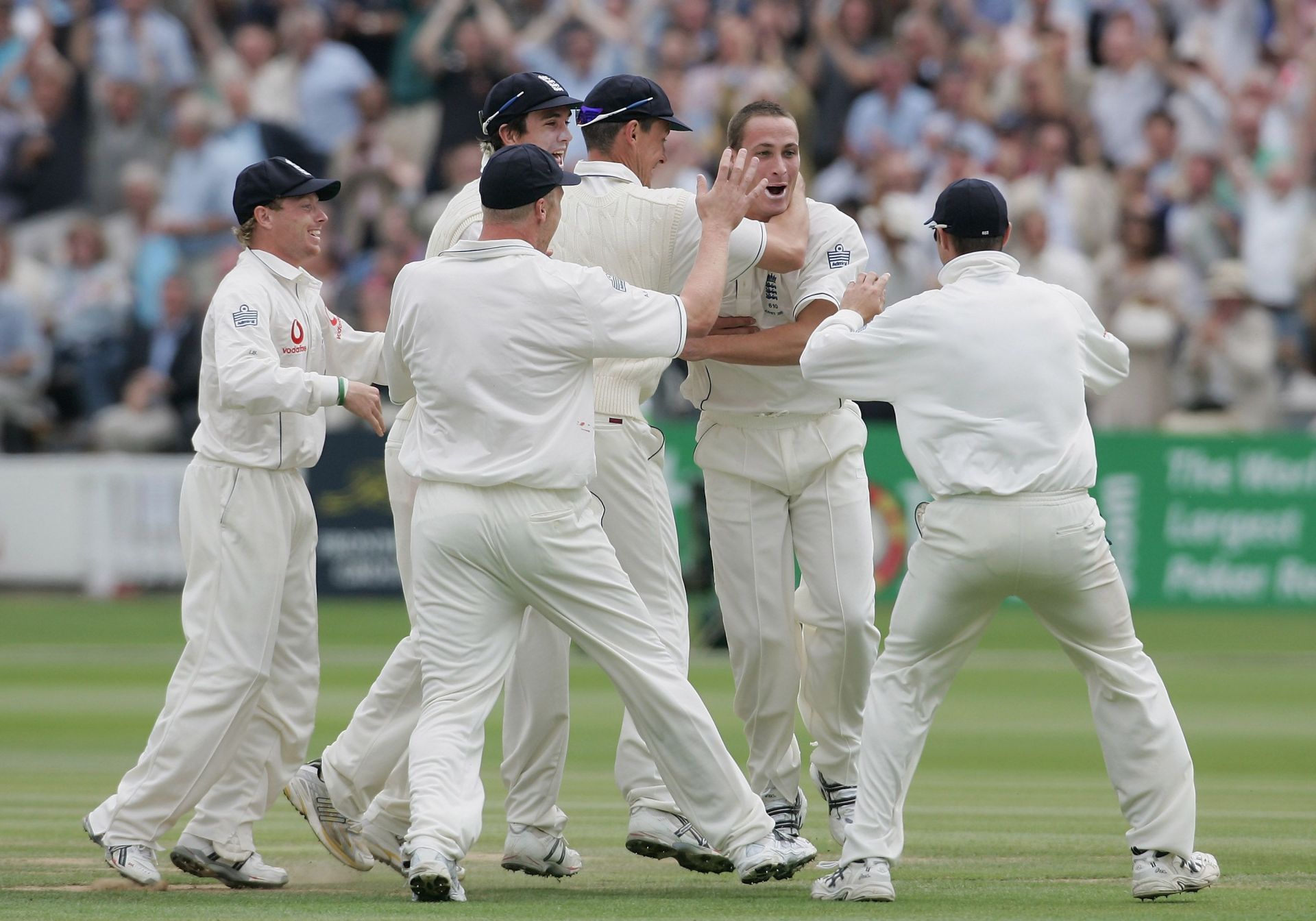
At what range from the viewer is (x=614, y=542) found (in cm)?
727

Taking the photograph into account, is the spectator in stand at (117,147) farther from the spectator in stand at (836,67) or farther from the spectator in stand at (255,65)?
the spectator in stand at (836,67)

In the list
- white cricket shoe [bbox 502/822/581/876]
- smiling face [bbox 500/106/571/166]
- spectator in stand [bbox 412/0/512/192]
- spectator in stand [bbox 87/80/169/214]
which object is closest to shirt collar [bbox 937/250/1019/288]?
smiling face [bbox 500/106/571/166]

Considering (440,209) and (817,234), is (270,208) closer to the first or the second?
(817,234)

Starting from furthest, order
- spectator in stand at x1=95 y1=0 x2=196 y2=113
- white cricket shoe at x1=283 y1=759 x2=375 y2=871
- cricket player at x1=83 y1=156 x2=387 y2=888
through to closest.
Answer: spectator in stand at x1=95 y1=0 x2=196 y2=113
white cricket shoe at x1=283 y1=759 x2=375 y2=871
cricket player at x1=83 y1=156 x2=387 y2=888

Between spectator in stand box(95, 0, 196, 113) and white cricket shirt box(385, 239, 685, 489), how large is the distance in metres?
15.7

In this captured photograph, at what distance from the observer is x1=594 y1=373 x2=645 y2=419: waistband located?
23.8ft

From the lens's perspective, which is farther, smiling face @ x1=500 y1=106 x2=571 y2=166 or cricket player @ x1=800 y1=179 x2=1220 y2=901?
smiling face @ x1=500 y1=106 x2=571 y2=166

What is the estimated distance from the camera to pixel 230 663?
700cm

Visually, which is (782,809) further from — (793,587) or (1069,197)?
(1069,197)

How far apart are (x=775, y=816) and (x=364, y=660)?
740 centimetres

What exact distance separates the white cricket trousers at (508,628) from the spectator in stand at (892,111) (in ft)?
44.9

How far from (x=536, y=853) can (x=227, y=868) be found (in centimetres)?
110

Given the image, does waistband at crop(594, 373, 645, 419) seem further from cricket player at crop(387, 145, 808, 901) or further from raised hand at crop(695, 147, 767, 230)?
raised hand at crop(695, 147, 767, 230)

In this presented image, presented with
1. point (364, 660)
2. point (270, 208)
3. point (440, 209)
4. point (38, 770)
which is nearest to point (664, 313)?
point (270, 208)
